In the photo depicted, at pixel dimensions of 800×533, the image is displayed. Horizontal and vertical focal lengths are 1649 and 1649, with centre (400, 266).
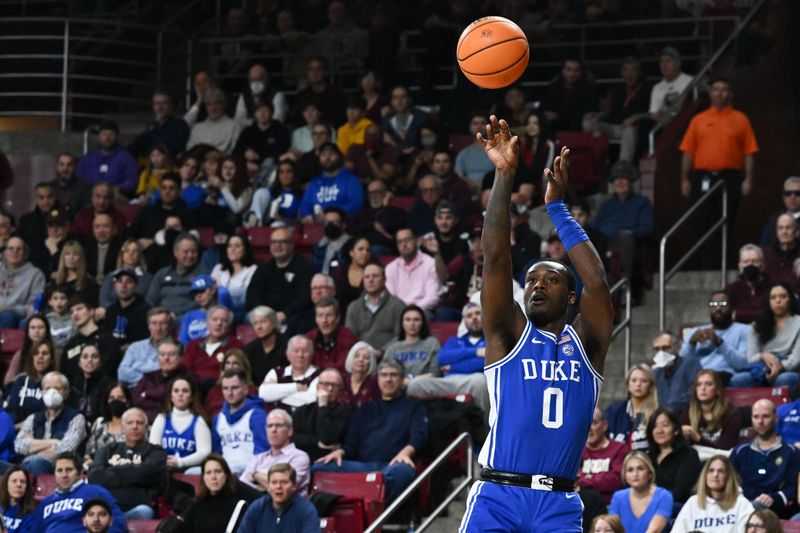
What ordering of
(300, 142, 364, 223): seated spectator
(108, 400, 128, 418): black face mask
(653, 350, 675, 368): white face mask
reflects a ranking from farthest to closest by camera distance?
(300, 142, 364, 223): seated spectator, (108, 400, 128, 418): black face mask, (653, 350, 675, 368): white face mask

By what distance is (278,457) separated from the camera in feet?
41.7

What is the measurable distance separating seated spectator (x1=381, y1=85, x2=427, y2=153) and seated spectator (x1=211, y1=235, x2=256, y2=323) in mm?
2599

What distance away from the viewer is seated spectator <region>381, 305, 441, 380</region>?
13867mm

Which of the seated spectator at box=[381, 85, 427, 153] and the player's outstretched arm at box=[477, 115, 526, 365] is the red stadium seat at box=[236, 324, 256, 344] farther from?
the player's outstretched arm at box=[477, 115, 526, 365]

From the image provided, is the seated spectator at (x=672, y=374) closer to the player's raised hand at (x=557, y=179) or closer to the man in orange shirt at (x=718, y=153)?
the man in orange shirt at (x=718, y=153)

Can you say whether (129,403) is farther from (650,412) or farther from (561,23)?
(561,23)

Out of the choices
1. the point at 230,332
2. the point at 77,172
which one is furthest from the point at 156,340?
the point at 77,172

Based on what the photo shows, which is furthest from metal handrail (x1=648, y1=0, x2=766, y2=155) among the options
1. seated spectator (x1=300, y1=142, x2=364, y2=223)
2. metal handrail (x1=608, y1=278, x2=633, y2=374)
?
seated spectator (x1=300, y1=142, x2=364, y2=223)

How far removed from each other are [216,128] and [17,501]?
7335mm

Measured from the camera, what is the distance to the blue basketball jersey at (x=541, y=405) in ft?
24.2

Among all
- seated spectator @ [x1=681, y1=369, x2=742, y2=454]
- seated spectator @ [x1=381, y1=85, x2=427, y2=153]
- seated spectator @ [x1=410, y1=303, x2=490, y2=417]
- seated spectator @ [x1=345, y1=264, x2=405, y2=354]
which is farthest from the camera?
seated spectator @ [x1=381, y1=85, x2=427, y2=153]

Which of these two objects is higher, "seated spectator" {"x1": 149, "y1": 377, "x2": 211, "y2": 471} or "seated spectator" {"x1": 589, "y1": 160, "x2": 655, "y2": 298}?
"seated spectator" {"x1": 589, "y1": 160, "x2": 655, "y2": 298}

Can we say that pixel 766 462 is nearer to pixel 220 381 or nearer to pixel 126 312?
pixel 220 381

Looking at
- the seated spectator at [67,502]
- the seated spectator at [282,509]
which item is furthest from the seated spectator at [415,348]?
the seated spectator at [67,502]
